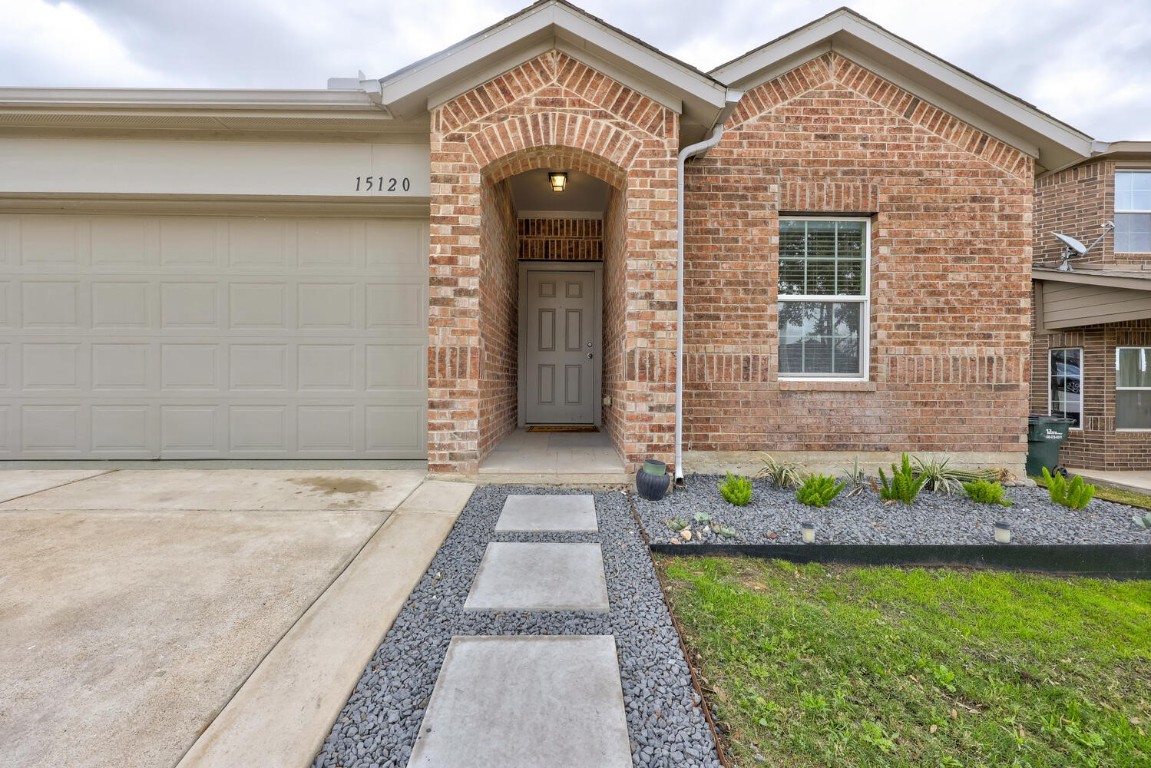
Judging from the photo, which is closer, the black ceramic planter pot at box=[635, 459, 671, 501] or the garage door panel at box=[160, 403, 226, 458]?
the black ceramic planter pot at box=[635, 459, 671, 501]

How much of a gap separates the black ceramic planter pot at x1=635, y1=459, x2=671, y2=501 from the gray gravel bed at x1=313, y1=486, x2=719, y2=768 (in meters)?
0.87

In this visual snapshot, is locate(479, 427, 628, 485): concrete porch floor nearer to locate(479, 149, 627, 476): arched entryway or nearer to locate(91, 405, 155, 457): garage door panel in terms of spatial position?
locate(479, 149, 627, 476): arched entryway

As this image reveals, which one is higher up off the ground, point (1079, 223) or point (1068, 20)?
point (1068, 20)

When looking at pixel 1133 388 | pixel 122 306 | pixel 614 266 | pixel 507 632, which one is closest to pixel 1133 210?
pixel 1133 388

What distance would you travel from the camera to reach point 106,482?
3670 mm

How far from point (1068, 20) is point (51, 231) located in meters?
26.9

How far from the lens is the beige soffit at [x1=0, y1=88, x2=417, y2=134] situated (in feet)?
12.4

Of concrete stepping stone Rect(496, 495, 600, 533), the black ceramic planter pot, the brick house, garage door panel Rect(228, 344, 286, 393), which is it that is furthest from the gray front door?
concrete stepping stone Rect(496, 495, 600, 533)

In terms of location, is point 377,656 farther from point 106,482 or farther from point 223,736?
point 106,482

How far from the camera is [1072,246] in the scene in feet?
23.4

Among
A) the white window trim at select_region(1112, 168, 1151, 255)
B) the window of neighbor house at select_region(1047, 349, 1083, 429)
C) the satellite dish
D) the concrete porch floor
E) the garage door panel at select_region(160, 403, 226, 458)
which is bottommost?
the concrete porch floor

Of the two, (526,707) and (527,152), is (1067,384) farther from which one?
(526,707)

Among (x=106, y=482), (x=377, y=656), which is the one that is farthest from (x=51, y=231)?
(x=377, y=656)

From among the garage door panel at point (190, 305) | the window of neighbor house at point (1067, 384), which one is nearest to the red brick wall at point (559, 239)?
the garage door panel at point (190, 305)
